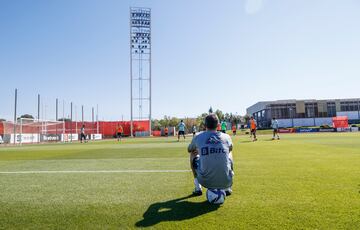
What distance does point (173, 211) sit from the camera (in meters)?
3.66

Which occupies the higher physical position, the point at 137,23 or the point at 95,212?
the point at 137,23

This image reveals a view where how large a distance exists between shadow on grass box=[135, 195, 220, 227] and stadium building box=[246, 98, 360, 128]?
95912mm

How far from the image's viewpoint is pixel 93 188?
525 centimetres

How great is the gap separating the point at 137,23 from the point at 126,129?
21675mm

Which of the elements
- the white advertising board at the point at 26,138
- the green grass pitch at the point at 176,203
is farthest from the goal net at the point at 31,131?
the green grass pitch at the point at 176,203

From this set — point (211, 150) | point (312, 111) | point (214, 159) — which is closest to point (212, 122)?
point (211, 150)

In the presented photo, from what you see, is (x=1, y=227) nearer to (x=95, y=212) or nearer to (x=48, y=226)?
(x=48, y=226)

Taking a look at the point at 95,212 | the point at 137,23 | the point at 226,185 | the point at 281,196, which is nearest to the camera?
the point at 95,212

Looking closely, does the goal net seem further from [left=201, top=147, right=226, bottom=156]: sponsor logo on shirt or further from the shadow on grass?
[left=201, top=147, right=226, bottom=156]: sponsor logo on shirt

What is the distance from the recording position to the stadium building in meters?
93.2

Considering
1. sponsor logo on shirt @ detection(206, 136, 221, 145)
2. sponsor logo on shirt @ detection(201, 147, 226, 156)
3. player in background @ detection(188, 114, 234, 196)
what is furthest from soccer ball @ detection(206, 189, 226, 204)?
sponsor logo on shirt @ detection(206, 136, 221, 145)

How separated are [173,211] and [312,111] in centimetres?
10092

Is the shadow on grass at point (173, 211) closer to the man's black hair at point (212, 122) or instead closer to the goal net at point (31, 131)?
the man's black hair at point (212, 122)

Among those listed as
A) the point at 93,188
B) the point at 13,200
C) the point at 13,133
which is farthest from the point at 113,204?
the point at 13,133
